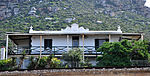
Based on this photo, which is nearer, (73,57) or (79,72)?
(79,72)

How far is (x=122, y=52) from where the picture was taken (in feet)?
66.6

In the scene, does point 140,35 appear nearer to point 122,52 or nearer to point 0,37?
point 122,52

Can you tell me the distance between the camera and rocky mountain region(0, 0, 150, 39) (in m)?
53.6

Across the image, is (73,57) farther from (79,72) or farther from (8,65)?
(79,72)

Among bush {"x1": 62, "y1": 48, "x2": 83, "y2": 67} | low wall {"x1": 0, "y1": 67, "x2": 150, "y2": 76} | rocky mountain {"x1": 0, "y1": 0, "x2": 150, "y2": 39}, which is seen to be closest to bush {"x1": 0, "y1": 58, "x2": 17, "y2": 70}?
low wall {"x1": 0, "y1": 67, "x2": 150, "y2": 76}

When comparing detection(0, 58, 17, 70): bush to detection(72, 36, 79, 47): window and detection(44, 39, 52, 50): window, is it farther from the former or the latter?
detection(72, 36, 79, 47): window

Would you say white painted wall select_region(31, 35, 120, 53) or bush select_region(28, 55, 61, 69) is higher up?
white painted wall select_region(31, 35, 120, 53)

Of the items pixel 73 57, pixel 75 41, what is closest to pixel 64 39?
pixel 75 41

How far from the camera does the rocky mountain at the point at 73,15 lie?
176 ft

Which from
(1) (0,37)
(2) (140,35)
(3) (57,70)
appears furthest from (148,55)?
(1) (0,37)

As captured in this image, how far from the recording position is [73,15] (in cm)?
5847

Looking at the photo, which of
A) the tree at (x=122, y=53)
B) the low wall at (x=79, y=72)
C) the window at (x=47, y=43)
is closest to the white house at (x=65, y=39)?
the window at (x=47, y=43)

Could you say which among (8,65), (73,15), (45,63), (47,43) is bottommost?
(8,65)

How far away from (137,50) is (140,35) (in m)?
5.50
